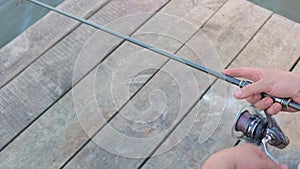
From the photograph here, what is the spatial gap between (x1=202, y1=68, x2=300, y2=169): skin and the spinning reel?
0.03 meters

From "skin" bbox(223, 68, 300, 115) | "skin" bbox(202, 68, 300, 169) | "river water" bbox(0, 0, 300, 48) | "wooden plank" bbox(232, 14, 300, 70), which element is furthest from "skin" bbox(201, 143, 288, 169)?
"river water" bbox(0, 0, 300, 48)

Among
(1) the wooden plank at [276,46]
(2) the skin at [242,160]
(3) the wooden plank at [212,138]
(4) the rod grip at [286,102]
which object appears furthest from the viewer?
(1) the wooden plank at [276,46]

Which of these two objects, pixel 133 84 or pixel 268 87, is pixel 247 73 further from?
pixel 133 84

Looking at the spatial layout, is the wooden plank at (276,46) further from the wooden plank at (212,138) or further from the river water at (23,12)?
the river water at (23,12)

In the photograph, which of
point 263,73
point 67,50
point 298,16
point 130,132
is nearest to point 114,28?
point 67,50

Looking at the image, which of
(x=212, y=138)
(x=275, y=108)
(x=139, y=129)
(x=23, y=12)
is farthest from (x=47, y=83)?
(x=275, y=108)

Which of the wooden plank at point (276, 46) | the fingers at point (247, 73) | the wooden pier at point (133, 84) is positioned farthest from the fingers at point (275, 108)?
the wooden plank at point (276, 46)

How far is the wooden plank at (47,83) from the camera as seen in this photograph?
5.09 ft

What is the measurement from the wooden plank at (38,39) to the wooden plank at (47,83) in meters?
0.03

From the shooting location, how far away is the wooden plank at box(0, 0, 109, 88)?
1.75 meters

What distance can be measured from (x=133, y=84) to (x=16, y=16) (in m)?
0.89

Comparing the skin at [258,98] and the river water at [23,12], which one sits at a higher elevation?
the skin at [258,98]

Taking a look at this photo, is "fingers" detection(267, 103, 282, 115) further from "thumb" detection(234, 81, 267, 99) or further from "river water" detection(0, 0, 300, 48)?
"river water" detection(0, 0, 300, 48)

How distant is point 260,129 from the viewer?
134 cm
